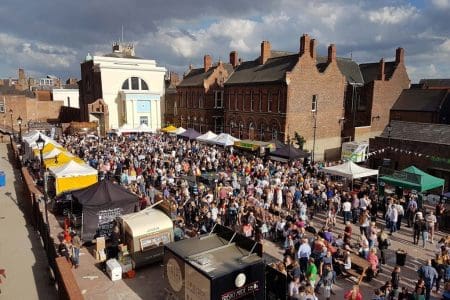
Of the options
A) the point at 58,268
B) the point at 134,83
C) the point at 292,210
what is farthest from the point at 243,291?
the point at 134,83

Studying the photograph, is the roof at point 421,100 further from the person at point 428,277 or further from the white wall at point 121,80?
the white wall at point 121,80

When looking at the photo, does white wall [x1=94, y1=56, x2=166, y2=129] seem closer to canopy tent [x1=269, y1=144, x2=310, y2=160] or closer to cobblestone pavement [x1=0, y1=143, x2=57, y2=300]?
canopy tent [x1=269, y1=144, x2=310, y2=160]

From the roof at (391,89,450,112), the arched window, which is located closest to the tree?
the roof at (391,89,450,112)

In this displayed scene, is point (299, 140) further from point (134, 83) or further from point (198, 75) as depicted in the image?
point (134, 83)

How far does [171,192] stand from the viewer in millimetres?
18484

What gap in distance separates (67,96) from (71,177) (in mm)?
61950

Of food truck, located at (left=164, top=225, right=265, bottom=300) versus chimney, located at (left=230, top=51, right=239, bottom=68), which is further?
chimney, located at (left=230, top=51, right=239, bottom=68)

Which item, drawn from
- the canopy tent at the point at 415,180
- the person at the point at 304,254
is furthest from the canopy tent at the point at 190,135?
the person at the point at 304,254

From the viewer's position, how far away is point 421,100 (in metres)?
36.5

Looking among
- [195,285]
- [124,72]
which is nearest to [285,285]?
[195,285]

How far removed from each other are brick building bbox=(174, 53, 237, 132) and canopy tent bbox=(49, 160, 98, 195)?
84.0ft

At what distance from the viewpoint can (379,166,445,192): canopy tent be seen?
1623 cm

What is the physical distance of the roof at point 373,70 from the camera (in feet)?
129

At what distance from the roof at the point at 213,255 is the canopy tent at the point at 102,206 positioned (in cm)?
530
